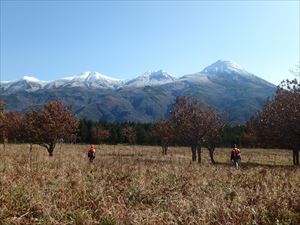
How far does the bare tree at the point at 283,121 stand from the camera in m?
40.2

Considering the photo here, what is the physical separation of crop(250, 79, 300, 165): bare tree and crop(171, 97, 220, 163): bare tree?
20.9ft

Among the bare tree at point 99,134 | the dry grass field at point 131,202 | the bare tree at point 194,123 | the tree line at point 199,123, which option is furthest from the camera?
the bare tree at point 99,134

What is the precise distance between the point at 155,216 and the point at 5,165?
899 centimetres

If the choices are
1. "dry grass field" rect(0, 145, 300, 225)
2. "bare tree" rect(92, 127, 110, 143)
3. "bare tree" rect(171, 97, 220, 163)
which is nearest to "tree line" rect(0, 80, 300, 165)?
"bare tree" rect(171, 97, 220, 163)

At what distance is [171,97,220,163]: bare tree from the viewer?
41188 mm

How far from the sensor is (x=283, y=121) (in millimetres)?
41219

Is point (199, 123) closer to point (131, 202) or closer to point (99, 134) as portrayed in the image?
point (131, 202)

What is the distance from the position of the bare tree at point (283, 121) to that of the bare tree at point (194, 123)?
20.9 ft

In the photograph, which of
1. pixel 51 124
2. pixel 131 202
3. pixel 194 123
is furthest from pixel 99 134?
pixel 131 202

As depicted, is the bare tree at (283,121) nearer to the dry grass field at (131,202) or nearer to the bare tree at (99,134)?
the dry grass field at (131,202)

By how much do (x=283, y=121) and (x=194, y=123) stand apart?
8.99 meters

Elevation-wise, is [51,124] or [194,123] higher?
[194,123]

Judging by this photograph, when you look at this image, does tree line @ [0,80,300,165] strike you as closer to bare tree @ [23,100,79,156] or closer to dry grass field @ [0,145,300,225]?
bare tree @ [23,100,79,156]

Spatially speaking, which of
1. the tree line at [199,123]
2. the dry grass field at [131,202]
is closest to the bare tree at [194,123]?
the tree line at [199,123]
